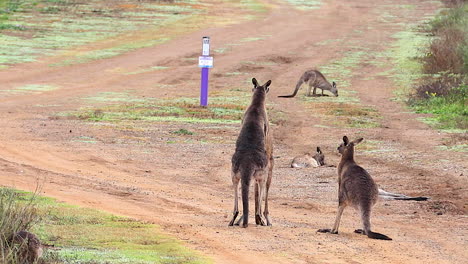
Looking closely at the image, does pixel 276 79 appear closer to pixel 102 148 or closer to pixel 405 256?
pixel 102 148

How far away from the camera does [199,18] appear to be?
5006cm

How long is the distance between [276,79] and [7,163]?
62.7 ft

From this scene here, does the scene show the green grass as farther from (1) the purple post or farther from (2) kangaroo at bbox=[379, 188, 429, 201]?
(2) kangaroo at bbox=[379, 188, 429, 201]

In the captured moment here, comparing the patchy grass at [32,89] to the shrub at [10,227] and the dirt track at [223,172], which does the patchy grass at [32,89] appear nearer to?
the dirt track at [223,172]

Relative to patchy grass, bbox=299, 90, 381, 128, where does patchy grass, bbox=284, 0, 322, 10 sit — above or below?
above

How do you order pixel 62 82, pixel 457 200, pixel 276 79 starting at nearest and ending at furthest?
1. pixel 457 200
2. pixel 62 82
3. pixel 276 79

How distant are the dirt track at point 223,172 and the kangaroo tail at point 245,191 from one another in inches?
6.0

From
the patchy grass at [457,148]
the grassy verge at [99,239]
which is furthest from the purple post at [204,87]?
the grassy verge at [99,239]

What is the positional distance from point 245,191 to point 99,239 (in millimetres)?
1831

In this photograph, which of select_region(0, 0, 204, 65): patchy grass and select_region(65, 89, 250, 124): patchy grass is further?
select_region(0, 0, 204, 65): patchy grass

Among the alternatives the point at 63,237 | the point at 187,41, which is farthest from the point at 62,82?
the point at 63,237

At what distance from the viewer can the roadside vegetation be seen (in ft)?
80.6

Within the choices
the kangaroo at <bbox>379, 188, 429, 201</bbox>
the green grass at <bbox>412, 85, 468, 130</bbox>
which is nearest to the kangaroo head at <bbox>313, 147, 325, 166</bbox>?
the kangaroo at <bbox>379, 188, 429, 201</bbox>

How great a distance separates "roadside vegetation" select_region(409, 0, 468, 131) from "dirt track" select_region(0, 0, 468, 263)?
716mm
